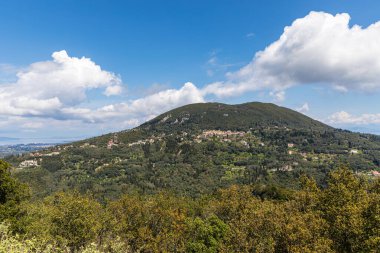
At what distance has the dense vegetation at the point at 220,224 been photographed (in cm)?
3303

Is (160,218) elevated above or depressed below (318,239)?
below

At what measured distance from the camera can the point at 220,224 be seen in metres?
68.4

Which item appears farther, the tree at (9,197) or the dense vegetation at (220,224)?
the tree at (9,197)

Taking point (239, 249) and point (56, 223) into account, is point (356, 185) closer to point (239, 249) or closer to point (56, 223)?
point (239, 249)

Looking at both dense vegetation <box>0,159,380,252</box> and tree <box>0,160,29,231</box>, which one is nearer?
dense vegetation <box>0,159,380,252</box>

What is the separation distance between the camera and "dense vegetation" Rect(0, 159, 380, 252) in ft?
108

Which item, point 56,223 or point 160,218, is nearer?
point 56,223

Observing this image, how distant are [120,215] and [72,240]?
87.0 feet

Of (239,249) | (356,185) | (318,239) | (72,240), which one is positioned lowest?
(72,240)

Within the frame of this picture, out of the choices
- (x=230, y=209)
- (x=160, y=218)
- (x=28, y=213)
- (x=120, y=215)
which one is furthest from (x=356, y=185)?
(x=28, y=213)

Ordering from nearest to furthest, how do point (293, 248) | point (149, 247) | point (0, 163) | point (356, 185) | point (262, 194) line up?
1. point (293, 248)
2. point (356, 185)
3. point (0, 163)
4. point (149, 247)
5. point (262, 194)

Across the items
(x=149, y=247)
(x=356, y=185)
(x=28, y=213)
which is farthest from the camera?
(x=149, y=247)

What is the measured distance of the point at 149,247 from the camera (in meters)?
66.3

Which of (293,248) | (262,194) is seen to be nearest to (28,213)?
(293,248)
